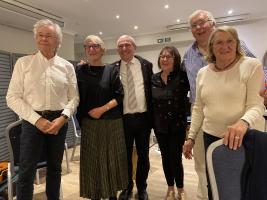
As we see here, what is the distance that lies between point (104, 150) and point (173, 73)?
3.06 feet

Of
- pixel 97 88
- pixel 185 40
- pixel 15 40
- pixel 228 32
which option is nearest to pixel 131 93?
pixel 97 88

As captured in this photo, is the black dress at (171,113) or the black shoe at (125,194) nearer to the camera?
the black dress at (171,113)

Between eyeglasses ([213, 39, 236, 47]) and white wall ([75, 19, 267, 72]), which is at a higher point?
white wall ([75, 19, 267, 72])

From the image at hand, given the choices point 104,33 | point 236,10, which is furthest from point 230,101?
point 104,33

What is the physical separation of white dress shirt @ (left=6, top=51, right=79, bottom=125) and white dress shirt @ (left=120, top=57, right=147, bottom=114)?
22.0 inches

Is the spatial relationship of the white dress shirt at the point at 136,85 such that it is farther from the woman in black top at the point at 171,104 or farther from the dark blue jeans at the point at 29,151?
the dark blue jeans at the point at 29,151

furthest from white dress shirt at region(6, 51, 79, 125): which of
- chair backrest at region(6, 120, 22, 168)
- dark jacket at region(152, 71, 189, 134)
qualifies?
dark jacket at region(152, 71, 189, 134)

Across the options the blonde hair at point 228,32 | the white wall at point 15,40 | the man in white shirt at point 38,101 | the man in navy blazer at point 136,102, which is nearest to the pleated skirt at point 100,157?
the man in navy blazer at point 136,102

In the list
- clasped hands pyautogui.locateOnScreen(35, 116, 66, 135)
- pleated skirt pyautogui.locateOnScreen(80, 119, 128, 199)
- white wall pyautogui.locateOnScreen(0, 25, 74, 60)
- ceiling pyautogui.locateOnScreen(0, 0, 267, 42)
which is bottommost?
pleated skirt pyautogui.locateOnScreen(80, 119, 128, 199)

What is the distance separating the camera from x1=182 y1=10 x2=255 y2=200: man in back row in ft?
6.48

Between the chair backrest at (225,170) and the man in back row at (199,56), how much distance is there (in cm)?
98

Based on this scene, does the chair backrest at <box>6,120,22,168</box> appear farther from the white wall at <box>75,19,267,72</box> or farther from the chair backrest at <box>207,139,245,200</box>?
the white wall at <box>75,19,267,72</box>

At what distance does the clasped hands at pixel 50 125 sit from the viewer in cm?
179

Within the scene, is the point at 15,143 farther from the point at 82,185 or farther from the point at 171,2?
the point at 171,2
